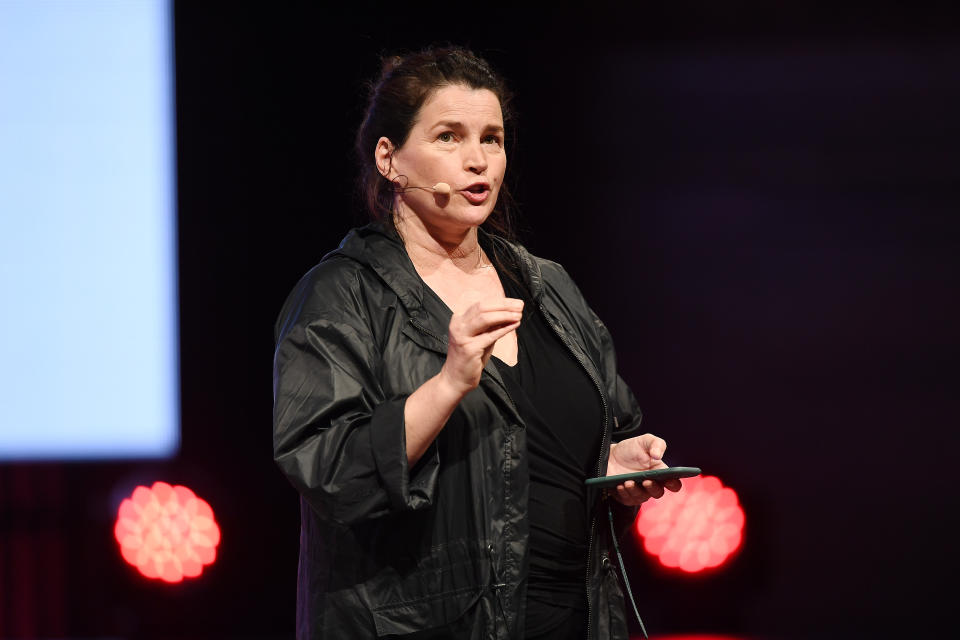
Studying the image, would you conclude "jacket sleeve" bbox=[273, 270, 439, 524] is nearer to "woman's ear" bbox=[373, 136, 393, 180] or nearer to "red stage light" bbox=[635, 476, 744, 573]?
"woman's ear" bbox=[373, 136, 393, 180]

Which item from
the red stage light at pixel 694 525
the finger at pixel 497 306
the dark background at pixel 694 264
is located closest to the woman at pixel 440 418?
the finger at pixel 497 306

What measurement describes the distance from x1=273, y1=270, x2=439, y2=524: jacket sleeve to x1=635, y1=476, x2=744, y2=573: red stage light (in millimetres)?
1513

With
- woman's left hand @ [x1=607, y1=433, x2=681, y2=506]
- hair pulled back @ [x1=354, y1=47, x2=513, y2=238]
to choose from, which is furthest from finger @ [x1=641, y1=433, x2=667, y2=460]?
hair pulled back @ [x1=354, y1=47, x2=513, y2=238]

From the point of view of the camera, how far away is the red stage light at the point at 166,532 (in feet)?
8.64

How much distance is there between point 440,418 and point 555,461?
279 millimetres

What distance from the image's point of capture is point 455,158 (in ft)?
4.83

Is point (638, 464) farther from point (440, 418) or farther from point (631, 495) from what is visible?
point (440, 418)

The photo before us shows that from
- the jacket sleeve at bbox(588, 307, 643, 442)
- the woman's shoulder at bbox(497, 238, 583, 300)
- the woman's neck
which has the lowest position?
the jacket sleeve at bbox(588, 307, 643, 442)

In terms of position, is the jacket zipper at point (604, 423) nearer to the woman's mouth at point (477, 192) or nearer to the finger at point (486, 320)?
the woman's mouth at point (477, 192)

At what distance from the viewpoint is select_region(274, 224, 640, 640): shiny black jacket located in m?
1.27

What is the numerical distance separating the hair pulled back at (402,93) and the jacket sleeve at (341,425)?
10.5 inches

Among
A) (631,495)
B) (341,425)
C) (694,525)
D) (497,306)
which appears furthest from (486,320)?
(694,525)

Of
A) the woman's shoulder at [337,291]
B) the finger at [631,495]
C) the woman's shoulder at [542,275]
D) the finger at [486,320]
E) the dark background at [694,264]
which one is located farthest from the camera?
the dark background at [694,264]

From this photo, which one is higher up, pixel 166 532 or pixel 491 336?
pixel 491 336
